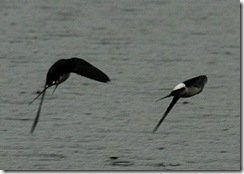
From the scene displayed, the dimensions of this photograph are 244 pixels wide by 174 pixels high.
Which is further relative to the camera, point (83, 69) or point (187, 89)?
point (83, 69)

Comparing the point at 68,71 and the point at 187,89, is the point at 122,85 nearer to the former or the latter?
the point at 68,71

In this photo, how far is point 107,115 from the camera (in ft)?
22.6

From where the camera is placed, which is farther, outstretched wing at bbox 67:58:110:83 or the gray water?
the gray water

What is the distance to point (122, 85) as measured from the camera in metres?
7.54

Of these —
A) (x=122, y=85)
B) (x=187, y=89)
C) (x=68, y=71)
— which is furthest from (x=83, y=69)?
(x=122, y=85)

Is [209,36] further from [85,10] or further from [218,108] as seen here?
[218,108]

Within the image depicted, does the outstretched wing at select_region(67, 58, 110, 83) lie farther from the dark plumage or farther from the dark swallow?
the dark swallow

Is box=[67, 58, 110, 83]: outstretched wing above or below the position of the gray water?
above

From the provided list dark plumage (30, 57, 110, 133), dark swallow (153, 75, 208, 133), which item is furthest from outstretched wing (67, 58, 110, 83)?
dark swallow (153, 75, 208, 133)

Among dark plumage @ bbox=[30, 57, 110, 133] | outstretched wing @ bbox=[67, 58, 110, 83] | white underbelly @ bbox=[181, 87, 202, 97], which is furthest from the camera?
outstretched wing @ bbox=[67, 58, 110, 83]

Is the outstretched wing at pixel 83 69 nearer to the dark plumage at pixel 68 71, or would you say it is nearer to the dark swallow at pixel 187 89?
the dark plumage at pixel 68 71

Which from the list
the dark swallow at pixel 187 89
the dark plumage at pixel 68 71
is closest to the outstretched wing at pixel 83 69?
the dark plumage at pixel 68 71

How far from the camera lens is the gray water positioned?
→ 246 inches

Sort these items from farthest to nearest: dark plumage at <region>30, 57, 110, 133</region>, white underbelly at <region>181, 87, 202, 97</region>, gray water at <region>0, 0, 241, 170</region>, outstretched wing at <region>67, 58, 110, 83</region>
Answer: gray water at <region>0, 0, 241, 170</region> < outstretched wing at <region>67, 58, 110, 83</region> < dark plumage at <region>30, 57, 110, 133</region> < white underbelly at <region>181, 87, 202, 97</region>
